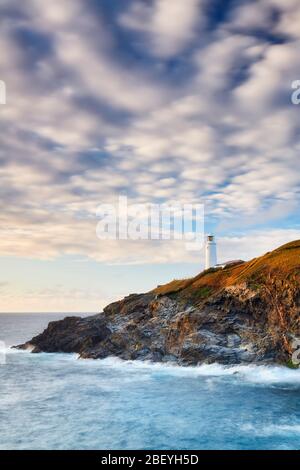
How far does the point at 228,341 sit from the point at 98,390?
25.4m

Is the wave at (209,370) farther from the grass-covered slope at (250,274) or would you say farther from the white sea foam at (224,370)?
the grass-covered slope at (250,274)

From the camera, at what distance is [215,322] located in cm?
7300

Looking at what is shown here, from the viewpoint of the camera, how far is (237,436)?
35.1m

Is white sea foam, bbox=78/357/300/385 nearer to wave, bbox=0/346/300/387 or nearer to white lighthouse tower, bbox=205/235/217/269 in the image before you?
wave, bbox=0/346/300/387

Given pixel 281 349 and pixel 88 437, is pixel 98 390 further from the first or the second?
pixel 281 349

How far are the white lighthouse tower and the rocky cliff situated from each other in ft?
61.1

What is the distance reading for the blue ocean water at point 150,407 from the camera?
34.5m

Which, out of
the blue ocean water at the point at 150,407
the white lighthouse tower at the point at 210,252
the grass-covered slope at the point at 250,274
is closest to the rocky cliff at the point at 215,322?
the grass-covered slope at the point at 250,274

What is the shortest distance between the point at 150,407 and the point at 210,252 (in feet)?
236

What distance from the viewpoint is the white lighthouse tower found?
113125 mm

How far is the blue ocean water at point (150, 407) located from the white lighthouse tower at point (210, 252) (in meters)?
46.3

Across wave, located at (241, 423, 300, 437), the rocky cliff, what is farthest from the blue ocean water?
the rocky cliff
